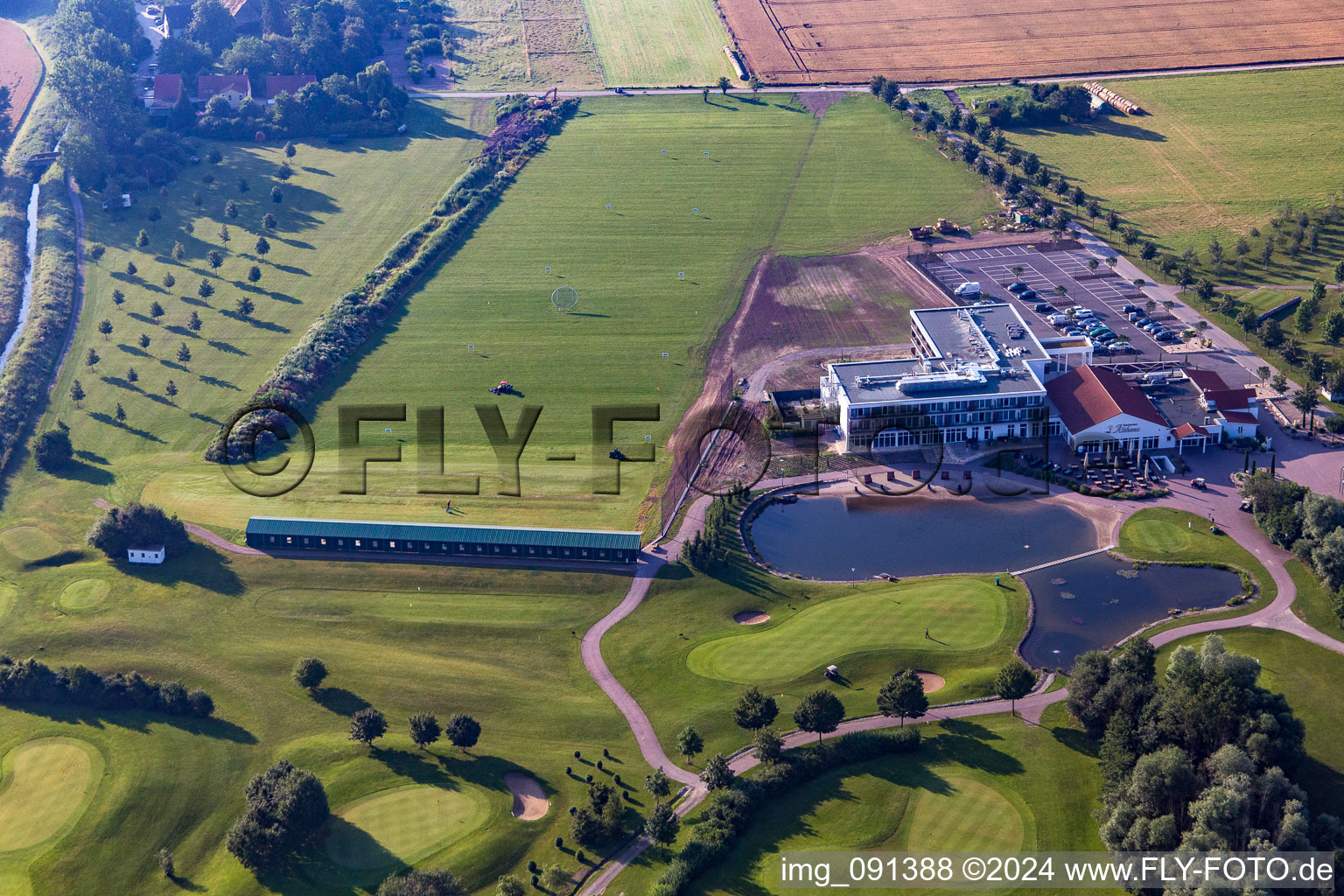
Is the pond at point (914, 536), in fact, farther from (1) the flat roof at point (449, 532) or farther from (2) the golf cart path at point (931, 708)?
(1) the flat roof at point (449, 532)

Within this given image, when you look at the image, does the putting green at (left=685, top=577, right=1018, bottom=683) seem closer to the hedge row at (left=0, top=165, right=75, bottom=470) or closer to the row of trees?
the row of trees

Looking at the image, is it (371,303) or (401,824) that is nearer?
(401,824)

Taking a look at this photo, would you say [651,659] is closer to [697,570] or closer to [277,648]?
[697,570]

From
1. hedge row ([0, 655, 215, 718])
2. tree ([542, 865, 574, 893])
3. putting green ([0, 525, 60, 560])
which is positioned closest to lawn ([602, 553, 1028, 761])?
tree ([542, 865, 574, 893])

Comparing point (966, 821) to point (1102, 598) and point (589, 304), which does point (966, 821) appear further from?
point (589, 304)

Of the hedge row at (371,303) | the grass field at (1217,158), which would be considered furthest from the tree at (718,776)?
the grass field at (1217,158)

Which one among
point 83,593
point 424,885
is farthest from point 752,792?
point 83,593
